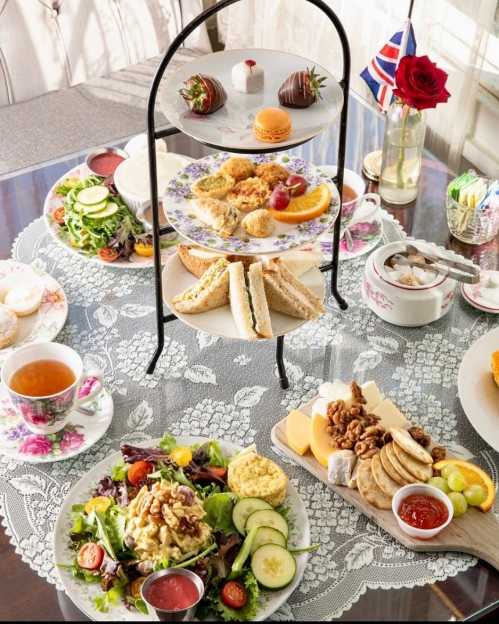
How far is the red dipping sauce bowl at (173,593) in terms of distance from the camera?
147 cm

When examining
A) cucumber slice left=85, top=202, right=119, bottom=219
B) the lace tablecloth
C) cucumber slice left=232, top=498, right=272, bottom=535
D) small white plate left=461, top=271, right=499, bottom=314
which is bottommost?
the lace tablecloth

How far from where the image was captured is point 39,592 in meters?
1.61

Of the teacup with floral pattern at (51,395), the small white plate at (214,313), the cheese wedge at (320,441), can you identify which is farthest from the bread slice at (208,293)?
the cheese wedge at (320,441)

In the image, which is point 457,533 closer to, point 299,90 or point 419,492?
point 419,492

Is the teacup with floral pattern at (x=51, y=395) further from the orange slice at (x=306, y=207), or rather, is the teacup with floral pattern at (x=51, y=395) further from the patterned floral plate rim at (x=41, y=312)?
the orange slice at (x=306, y=207)

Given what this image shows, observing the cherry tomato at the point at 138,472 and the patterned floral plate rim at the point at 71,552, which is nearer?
the patterned floral plate rim at the point at 71,552

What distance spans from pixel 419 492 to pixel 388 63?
140cm

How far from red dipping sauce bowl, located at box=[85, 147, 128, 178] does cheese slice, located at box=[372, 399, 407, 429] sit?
1041 millimetres

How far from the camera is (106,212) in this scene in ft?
7.59

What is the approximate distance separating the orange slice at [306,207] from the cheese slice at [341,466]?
49 centimetres

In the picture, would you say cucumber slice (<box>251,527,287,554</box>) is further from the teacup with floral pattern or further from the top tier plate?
the top tier plate

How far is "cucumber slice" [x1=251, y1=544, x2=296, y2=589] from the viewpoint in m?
1.54

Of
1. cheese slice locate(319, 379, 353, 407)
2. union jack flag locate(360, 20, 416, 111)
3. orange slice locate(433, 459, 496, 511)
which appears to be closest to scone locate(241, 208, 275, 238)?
cheese slice locate(319, 379, 353, 407)

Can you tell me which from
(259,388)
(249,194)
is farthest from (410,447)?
(249,194)
